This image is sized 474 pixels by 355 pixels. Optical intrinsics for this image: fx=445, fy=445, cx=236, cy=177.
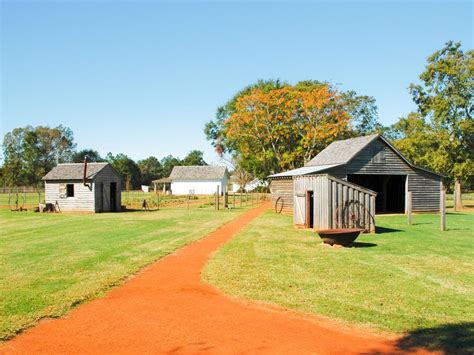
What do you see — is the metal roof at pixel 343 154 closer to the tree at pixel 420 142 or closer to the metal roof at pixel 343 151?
the metal roof at pixel 343 151

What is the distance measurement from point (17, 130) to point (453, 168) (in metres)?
91.1

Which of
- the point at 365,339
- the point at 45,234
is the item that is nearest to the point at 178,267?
the point at 365,339

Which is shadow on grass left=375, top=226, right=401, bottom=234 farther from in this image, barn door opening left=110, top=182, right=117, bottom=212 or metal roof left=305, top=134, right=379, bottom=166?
barn door opening left=110, top=182, right=117, bottom=212

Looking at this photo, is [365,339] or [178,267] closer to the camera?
[365,339]

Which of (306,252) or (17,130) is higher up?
(17,130)

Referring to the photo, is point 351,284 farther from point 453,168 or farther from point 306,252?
point 453,168

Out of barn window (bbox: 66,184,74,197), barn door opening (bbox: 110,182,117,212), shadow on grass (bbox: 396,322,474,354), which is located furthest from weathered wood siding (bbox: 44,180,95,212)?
→ shadow on grass (bbox: 396,322,474,354)

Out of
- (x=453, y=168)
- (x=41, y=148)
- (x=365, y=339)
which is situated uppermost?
(x=41, y=148)

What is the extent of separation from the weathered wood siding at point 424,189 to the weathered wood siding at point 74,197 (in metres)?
25.2

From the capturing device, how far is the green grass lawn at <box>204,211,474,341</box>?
816 centimetres

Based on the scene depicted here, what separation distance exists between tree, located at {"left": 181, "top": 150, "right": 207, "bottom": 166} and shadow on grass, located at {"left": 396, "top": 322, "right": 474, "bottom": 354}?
118043 millimetres

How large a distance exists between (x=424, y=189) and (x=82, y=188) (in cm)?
2719

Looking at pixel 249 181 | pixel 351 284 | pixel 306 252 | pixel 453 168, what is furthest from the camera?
pixel 249 181

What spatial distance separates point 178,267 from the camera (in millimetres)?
12211
